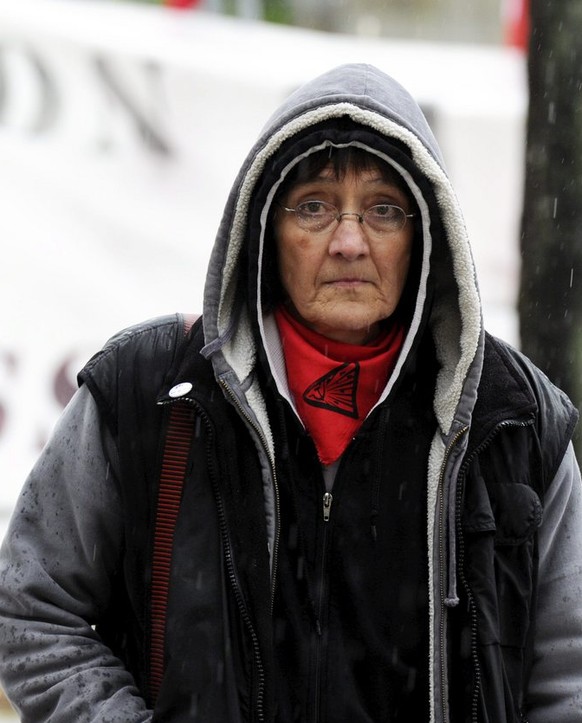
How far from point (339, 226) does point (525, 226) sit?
141 centimetres

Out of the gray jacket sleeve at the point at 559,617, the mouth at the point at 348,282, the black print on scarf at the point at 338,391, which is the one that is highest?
the mouth at the point at 348,282

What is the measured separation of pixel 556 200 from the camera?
3568 millimetres

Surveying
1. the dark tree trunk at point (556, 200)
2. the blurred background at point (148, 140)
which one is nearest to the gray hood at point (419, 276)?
the dark tree trunk at point (556, 200)

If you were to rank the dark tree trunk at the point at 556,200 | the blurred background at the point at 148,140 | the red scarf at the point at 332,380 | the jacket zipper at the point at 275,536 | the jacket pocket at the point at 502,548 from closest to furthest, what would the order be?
the jacket zipper at the point at 275,536 → the jacket pocket at the point at 502,548 → the red scarf at the point at 332,380 → the dark tree trunk at the point at 556,200 → the blurred background at the point at 148,140

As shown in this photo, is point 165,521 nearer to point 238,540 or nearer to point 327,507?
point 238,540

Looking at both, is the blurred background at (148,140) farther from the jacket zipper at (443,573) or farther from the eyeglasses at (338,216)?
the jacket zipper at (443,573)

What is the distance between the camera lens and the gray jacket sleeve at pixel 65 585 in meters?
2.22

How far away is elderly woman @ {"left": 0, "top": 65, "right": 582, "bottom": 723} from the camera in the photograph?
2234 millimetres

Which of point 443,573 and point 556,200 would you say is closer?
point 443,573

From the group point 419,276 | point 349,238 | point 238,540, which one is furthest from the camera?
point 419,276

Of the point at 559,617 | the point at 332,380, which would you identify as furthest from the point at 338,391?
the point at 559,617

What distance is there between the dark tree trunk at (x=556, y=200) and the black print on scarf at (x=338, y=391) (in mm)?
1303

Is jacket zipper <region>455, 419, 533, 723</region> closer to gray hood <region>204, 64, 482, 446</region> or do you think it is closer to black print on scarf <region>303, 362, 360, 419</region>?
gray hood <region>204, 64, 482, 446</region>

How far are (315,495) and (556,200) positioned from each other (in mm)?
1651
